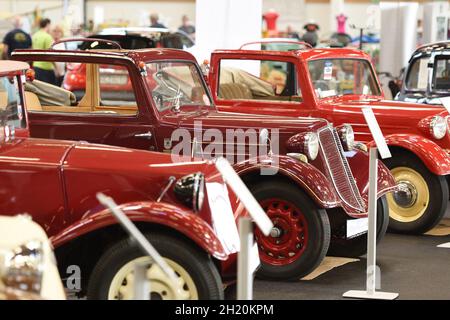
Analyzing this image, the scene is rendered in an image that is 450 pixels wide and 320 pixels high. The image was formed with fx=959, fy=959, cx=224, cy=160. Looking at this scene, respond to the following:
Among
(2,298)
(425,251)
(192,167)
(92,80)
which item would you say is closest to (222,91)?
(92,80)

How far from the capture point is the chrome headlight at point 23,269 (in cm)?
419

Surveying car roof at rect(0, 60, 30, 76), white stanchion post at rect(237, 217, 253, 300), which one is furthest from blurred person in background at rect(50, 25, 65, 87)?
white stanchion post at rect(237, 217, 253, 300)

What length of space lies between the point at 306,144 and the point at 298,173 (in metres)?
0.46

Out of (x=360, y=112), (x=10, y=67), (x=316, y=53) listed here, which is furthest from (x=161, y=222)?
(x=316, y=53)

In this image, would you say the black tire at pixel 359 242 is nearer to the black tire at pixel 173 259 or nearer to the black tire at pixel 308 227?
the black tire at pixel 308 227

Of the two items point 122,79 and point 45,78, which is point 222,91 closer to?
point 45,78

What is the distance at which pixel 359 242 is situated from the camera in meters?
7.72

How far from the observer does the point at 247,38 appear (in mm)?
11664

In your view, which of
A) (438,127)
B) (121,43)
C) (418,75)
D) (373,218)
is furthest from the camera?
(121,43)

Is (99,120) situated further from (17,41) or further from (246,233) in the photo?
(17,41)

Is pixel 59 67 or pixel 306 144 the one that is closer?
pixel 306 144

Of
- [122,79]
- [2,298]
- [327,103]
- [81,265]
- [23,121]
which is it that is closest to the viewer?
[2,298]

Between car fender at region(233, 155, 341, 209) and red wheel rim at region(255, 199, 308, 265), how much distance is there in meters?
0.21

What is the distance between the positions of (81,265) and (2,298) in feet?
4.54
